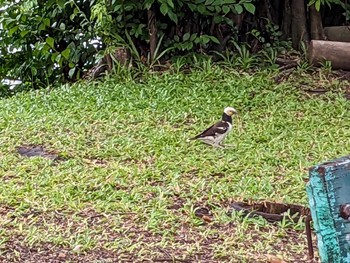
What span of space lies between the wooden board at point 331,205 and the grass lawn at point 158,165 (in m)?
Answer: 1.37

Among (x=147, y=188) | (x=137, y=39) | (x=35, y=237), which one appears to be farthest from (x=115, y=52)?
(x=35, y=237)

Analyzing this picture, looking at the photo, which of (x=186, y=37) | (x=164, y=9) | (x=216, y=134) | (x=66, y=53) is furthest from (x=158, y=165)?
(x=66, y=53)

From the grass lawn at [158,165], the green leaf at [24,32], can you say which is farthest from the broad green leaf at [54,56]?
the grass lawn at [158,165]

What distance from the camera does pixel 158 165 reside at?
4.34m

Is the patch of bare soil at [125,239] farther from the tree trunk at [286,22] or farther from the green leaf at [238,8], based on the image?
the tree trunk at [286,22]

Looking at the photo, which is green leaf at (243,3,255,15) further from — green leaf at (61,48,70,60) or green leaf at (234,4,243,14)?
green leaf at (61,48,70,60)

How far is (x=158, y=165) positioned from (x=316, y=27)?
3486mm

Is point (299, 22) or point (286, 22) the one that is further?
point (286, 22)

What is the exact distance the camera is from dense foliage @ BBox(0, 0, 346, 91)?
678 centimetres

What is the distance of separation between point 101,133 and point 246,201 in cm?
Result: 171

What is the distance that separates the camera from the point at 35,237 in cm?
330

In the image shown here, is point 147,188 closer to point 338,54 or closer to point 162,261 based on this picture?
point 162,261

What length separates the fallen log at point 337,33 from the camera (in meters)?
7.19

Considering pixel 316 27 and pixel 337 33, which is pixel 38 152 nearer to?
pixel 316 27
